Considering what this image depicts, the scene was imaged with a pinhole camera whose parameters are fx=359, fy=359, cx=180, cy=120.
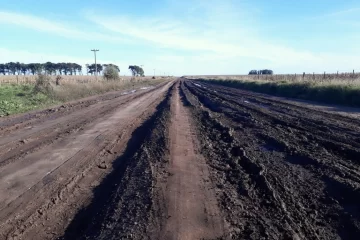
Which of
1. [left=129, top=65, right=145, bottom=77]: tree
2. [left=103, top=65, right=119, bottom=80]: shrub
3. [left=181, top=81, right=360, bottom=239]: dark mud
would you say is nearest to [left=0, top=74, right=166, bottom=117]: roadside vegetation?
[left=181, top=81, right=360, bottom=239]: dark mud

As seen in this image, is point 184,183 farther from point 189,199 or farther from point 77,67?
point 77,67

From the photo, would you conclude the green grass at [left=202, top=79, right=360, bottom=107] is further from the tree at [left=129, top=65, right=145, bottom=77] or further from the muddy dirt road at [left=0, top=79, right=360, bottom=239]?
the tree at [left=129, top=65, right=145, bottom=77]

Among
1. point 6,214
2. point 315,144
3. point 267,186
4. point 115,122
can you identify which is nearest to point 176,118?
point 115,122

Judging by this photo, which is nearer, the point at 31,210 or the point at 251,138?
the point at 31,210

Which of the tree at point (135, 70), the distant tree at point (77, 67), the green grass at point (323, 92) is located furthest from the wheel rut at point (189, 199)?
the tree at point (135, 70)

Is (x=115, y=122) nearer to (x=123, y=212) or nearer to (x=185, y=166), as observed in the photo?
(x=185, y=166)

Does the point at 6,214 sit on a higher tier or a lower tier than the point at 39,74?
lower

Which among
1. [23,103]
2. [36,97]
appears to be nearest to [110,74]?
[36,97]

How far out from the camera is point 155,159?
8875 millimetres

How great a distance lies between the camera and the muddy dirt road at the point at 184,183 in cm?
511

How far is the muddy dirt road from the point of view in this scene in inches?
201

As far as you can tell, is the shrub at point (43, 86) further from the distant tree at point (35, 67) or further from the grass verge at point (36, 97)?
the distant tree at point (35, 67)

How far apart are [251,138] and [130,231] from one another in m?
7.17

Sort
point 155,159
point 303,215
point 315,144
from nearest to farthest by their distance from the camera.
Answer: point 303,215
point 155,159
point 315,144
